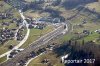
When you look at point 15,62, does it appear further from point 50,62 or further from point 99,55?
point 99,55

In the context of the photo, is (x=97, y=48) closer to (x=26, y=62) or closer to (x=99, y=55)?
(x=99, y=55)

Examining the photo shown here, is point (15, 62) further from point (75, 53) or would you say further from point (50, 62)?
point (75, 53)

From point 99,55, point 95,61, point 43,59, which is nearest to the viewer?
point 95,61

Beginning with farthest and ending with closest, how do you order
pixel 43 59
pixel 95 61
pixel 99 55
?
pixel 43 59
pixel 99 55
pixel 95 61

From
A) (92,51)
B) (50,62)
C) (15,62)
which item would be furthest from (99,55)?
(15,62)

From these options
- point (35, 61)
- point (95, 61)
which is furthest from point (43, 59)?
point (95, 61)

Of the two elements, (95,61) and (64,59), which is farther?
(64,59)

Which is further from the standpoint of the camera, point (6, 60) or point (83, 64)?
point (6, 60)
